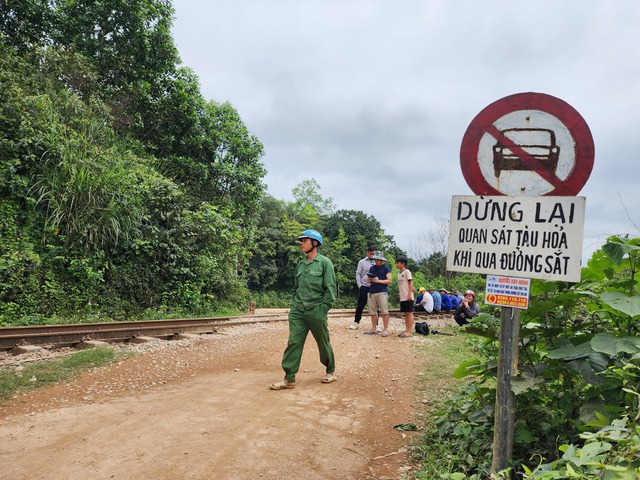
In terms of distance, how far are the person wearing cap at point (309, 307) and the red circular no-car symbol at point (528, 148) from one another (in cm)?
282

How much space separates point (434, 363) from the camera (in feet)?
21.9

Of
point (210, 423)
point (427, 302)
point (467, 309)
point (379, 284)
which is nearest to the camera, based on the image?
point (210, 423)

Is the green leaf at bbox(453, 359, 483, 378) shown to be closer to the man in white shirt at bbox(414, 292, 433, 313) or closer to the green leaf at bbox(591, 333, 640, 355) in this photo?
the green leaf at bbox(591, 333, 640, 355)

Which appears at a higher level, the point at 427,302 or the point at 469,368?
the point at 427,302

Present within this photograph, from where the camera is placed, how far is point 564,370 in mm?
2629

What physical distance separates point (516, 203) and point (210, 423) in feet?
10.6

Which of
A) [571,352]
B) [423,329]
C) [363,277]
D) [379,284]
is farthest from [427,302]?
[571,352]

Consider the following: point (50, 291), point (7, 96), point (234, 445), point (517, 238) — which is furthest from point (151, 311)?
point (517, 238)

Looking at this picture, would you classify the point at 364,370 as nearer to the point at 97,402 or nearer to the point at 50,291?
the point at 97,402

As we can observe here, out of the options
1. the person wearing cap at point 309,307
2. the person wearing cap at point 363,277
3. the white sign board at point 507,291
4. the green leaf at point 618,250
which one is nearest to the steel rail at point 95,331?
the person wearing cap at point 363,277

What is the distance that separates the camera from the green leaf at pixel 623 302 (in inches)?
79.4

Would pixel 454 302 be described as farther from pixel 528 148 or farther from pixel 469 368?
pixel 528 148

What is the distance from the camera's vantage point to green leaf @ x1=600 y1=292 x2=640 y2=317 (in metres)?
2.02

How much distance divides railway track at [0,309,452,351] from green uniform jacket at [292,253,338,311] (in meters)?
4.06
